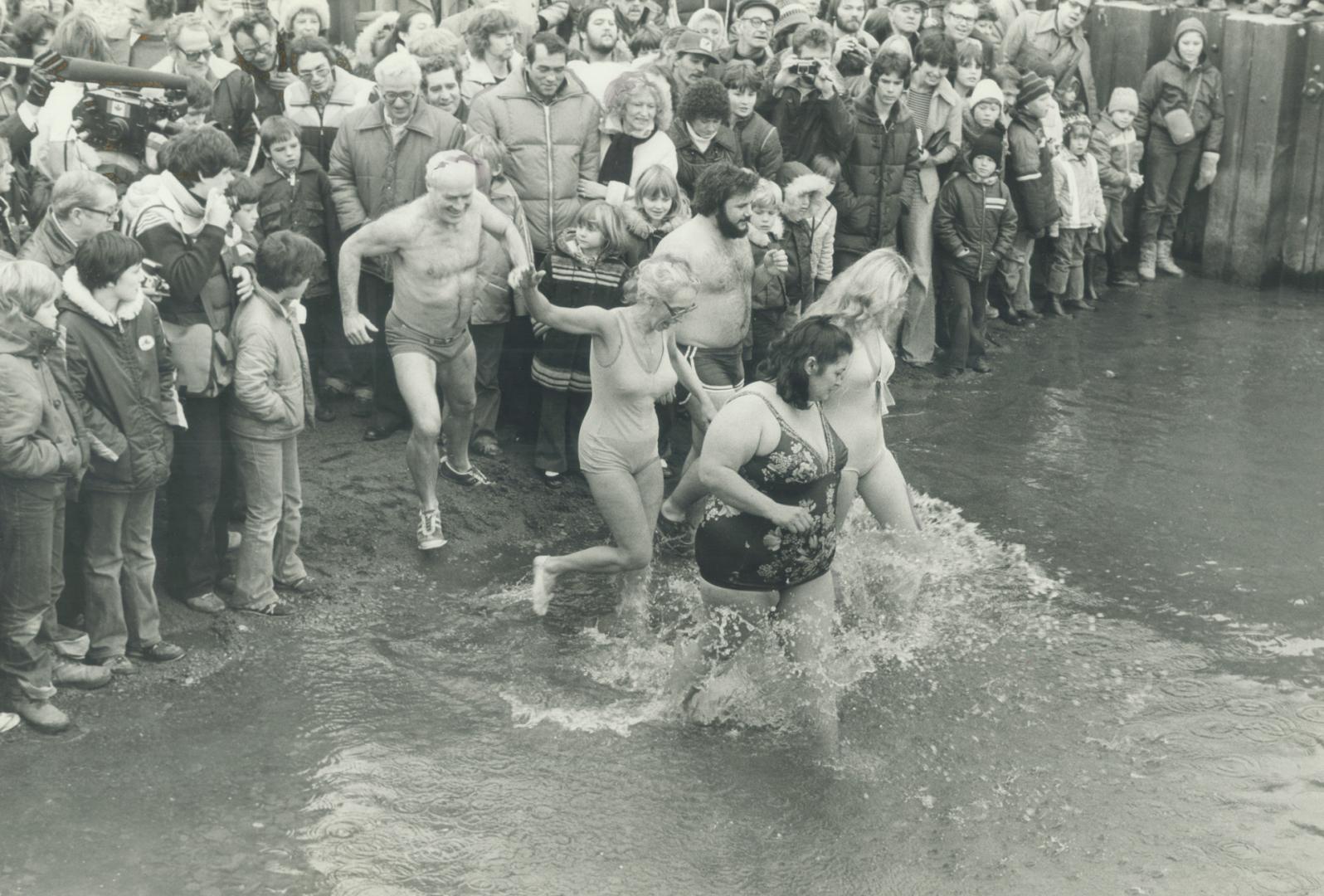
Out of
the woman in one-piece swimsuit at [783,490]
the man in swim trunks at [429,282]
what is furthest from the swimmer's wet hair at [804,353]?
the man in swim trunks at [429,282]

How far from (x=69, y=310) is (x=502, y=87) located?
12.3ft

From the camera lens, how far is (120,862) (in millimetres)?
5789

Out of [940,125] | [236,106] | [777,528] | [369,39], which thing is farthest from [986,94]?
[777,528]

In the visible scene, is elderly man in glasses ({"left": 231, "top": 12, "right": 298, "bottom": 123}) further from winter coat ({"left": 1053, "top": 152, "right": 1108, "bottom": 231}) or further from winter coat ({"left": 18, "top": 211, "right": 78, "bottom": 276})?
winter coat ({"left": 1053, "top": 152, "right": 1108, "bottom": 231})

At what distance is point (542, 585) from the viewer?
7.88 m

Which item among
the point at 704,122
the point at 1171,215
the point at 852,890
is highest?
the point at 704,122

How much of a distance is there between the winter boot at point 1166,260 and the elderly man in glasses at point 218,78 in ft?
30.2

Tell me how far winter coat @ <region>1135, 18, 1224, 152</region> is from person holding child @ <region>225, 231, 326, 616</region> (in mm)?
9704

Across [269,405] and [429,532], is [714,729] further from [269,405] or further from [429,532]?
[269,405]

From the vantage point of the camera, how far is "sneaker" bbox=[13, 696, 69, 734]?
657 centimetres

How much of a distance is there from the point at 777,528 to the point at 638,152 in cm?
394

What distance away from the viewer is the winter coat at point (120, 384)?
6.68 m

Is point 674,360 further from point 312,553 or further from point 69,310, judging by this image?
point 69,310

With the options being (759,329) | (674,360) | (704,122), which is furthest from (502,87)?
(674,360)
